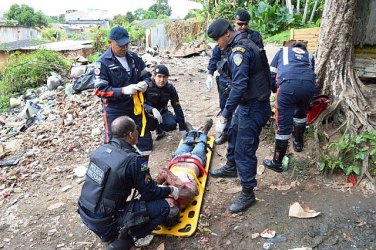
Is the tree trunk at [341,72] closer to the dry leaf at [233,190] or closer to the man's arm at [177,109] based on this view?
the dry leaf at [233,190]

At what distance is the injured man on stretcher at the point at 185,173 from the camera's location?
3.32 metres

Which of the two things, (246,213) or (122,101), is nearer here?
(246,213)

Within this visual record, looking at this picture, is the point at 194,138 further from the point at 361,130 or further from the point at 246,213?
the point at 361,130

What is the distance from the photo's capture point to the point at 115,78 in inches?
147

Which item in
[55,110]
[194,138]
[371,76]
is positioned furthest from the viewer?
[55,110]

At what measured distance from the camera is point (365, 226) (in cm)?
315

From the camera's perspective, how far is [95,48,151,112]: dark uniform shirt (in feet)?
12.0

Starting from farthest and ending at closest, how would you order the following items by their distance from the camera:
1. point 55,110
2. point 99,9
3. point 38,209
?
point 99,9
point 55,110
point 38,209

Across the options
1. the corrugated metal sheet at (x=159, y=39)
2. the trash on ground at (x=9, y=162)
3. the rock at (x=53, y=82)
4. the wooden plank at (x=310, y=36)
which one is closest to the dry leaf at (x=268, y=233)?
the trash on ground at (x=9, y=162)

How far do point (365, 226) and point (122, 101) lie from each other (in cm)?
278

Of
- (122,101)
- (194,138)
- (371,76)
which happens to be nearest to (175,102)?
(194,138)

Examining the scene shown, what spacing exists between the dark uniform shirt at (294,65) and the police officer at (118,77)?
5.16 ft

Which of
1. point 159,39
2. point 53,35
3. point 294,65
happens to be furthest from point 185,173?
point 53,35

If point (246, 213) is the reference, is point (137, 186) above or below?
above
